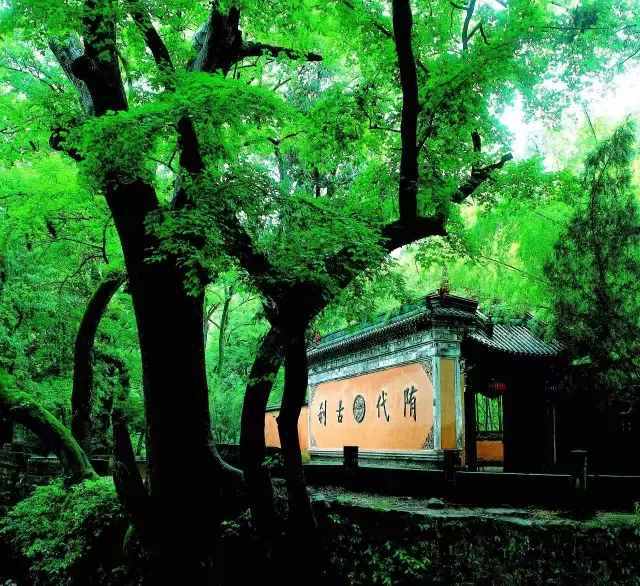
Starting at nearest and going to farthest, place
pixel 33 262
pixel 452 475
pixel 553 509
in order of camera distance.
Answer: pixel 553 509
pixel 452 475
pixel 33 262

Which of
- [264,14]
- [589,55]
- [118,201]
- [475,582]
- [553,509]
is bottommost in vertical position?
[475,582]

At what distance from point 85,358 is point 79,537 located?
3.14 meters

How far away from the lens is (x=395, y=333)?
1416 centimetres

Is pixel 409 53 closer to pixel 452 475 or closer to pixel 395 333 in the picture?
pixel 452 475

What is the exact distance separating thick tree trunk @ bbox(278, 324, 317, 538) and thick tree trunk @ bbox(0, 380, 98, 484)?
4.73m

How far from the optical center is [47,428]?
9.48 meters

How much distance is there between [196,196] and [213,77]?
1.14m

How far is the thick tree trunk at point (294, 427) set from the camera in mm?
6004

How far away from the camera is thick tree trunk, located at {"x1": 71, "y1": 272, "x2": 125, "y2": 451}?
10.3 meters

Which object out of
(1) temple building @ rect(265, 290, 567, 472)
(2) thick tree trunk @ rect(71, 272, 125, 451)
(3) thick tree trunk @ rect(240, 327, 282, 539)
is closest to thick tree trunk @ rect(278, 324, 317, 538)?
(3) thick tree trunk @ rect(240, 327, 282, 539)

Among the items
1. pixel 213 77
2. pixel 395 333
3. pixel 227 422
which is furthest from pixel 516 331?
pixel 227 422

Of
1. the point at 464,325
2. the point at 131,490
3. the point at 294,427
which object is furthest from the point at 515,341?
the point at 131,490

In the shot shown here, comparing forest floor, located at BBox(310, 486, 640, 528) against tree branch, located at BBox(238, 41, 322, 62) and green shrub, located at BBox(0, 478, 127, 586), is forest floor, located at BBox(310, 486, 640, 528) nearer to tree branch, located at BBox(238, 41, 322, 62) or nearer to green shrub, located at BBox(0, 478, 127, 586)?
green shrub, located at BBox(0, 478, 127, 586)

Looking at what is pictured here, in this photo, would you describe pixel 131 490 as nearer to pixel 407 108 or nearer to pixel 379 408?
pixel 407 108
